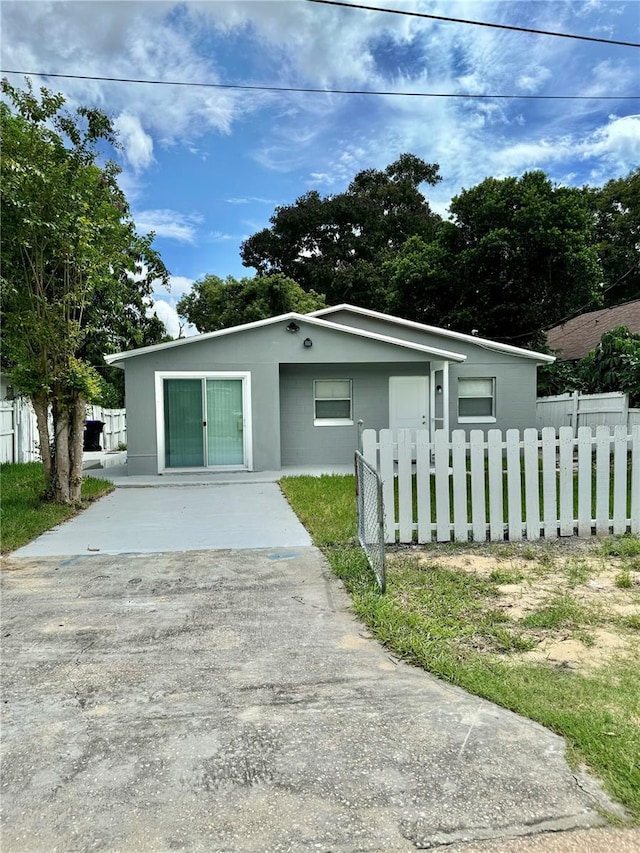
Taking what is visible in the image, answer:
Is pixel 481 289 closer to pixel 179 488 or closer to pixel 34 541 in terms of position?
pixel 179 488

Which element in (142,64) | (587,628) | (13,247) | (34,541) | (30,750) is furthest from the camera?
(142,64)

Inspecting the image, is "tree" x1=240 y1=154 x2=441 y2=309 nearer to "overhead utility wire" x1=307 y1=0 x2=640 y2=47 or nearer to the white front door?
the white front door

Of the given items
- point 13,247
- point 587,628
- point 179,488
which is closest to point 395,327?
point 179,488

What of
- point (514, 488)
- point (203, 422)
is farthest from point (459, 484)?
point (203, 422)

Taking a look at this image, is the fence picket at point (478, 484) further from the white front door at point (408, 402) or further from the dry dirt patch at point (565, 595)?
the white front door at point (408, 402)

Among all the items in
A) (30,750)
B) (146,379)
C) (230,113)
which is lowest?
(30,750)

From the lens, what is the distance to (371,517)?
5.04m

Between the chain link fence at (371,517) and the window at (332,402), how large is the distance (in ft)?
26.8

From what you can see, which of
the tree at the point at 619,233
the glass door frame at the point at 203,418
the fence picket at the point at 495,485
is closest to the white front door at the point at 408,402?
the glass door frame at the point at 203,418

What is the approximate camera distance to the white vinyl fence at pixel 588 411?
13.0m

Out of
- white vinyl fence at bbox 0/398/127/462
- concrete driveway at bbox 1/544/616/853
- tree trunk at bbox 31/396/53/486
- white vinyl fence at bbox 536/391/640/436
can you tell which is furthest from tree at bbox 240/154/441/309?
concrete driveway at bbox 1/544/616/853

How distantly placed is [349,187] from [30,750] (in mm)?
36709

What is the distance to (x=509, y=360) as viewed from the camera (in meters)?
14.9

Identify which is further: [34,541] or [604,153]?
[604,153]
